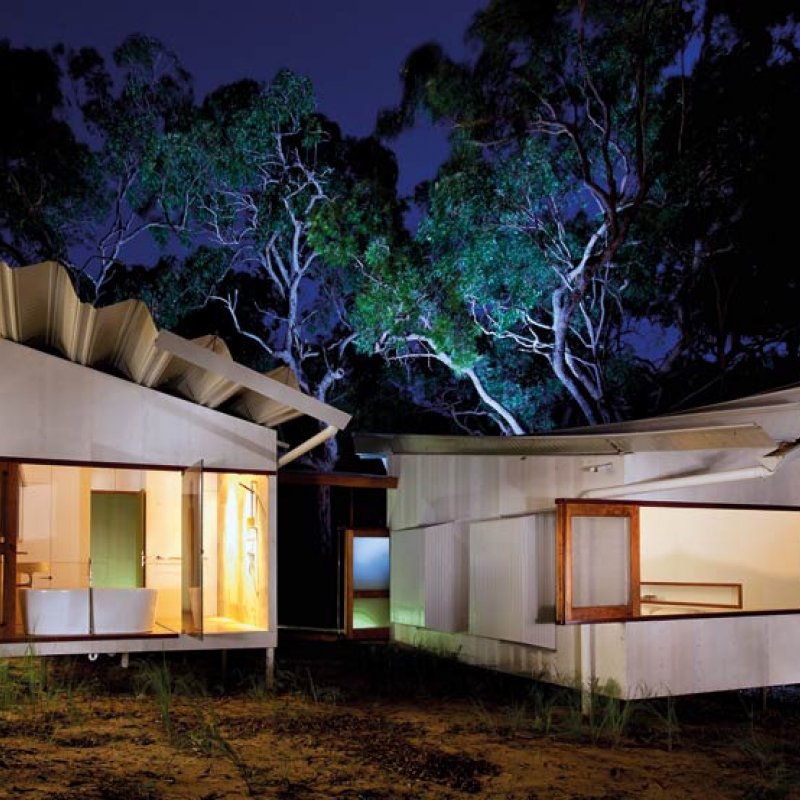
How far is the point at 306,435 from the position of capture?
21.2m

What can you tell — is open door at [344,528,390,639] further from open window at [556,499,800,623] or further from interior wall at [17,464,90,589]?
interior wall at [17,464,90,589]

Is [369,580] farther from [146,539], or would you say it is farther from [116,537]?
[116,537]

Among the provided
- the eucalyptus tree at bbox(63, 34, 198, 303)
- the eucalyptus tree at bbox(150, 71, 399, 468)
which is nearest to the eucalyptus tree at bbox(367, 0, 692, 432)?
the eucalyptus tree at bbox(150, 71, 399, 468)

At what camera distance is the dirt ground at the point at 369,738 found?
6.25m

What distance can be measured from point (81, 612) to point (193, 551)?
110 cm

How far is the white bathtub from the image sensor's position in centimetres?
885

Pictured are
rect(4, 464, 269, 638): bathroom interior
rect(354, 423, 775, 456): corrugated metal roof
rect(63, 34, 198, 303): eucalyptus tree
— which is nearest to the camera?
rect(354, 423, 775, 456): corrugated metal roof

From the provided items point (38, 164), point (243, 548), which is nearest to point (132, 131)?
point (38, 164)

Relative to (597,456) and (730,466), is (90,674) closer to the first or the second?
(597,456)

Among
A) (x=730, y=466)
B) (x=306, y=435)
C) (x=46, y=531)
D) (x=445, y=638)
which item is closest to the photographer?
(x=730, y=466)

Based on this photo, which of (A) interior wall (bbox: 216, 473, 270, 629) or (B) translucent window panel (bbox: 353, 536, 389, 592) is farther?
(B) translucent window panel (bbox: 353, 536, 389, 592)

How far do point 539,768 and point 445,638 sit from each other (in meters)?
4.29

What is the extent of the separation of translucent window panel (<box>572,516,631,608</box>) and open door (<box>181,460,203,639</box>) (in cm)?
301

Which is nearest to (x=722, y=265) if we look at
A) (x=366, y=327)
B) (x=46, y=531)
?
(x=366, y=327)
